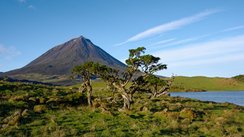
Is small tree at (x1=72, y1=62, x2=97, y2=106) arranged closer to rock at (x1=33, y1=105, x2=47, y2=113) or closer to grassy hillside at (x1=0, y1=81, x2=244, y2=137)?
grassy hillside at (x1=0, y1=81, x2=244, y2=137)

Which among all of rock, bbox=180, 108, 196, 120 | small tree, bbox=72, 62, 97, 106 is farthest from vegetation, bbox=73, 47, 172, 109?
rock, bbox=180, 108, 196, 120

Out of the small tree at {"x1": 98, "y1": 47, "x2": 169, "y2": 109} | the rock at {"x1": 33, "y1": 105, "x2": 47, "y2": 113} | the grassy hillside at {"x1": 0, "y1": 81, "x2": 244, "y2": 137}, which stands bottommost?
the grassy hillside at {"x1": 0, "y1": 81, "x2": 244, "y2": 137}

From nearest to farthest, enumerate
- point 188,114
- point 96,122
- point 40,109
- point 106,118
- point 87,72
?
1. point 96,122
2. point 106,118
3. point 40,109
4. point 188,114
5. point 87,72

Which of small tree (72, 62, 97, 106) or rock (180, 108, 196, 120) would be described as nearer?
rock (180, 108, 196, 120)

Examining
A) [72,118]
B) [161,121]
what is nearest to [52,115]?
[72,118]

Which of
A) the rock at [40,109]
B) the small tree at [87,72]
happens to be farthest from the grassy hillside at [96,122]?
the small tree at [87,72]

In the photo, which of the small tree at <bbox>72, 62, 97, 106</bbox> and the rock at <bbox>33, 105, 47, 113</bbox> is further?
the small tree at <bbox>72, 62, 97, 106</bbox>

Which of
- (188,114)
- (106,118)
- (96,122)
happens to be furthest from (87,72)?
(96,122)

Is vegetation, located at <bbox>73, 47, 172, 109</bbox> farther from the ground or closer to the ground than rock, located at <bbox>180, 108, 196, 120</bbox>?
farther from the ground

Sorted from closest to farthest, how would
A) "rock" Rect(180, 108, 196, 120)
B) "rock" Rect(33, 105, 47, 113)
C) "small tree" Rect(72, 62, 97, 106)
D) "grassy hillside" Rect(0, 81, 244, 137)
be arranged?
→ "grassy hillside" Rect(0, 81, 244, 137) < "rock" Rect(33, 105, 47, 113) < "rock" Rect(180, 108, 196, 120) < "small tree" Rect(72, 62, 97, 106)

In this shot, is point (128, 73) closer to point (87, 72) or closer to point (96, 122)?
point (87, 72)

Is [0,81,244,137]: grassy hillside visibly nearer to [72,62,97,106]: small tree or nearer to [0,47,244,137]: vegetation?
[0,47,244,137]: vegetation

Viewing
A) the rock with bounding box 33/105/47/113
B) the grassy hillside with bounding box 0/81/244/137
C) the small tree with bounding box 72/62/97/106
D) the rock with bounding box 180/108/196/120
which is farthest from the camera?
the small tree with bounding box 72/62/97/106

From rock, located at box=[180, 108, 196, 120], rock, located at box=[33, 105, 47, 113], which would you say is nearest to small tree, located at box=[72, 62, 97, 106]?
rock, located at box=[33, 105, 47, 113]
